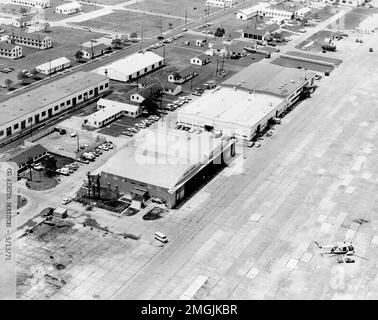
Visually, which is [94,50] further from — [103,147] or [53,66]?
[103,147]

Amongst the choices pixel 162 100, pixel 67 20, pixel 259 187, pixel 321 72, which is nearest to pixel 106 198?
pixel 259 187

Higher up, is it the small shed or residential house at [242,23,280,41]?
residential house at [242,23,280,41]

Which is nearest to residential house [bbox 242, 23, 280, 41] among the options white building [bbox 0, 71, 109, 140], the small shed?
white building [bbox 0, 71, 109, 140]

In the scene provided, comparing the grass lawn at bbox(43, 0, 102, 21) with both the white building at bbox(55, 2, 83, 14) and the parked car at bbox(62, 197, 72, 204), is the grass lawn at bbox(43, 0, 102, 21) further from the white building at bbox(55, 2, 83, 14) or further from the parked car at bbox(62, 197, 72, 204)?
the parked car at bbox(62, 197, 72, 204)

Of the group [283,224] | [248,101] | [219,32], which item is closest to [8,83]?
[248,101]

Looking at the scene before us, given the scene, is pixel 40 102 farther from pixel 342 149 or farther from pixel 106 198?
pixel 342 149
